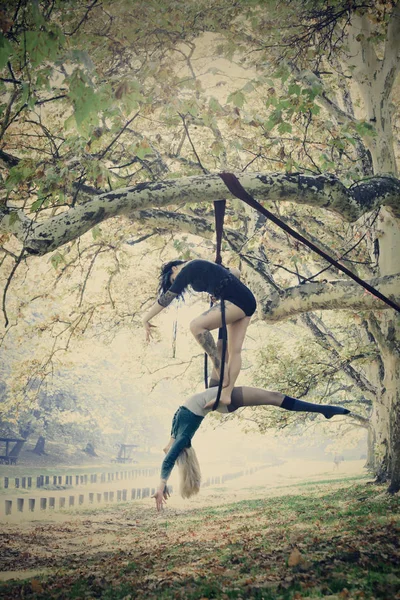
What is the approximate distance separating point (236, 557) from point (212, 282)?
436 centimetres

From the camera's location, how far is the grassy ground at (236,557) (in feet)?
16.0

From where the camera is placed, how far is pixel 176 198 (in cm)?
473

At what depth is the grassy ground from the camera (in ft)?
16.0

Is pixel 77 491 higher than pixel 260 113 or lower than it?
lower

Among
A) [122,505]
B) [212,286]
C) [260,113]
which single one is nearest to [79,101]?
[212,286]

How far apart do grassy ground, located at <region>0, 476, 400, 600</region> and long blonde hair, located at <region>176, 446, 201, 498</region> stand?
45.0 inches

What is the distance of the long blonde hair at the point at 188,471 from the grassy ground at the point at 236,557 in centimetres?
114

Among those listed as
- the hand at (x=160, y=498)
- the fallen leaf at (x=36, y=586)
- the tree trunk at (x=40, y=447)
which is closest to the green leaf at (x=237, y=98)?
the hand at (x=160, y=498)

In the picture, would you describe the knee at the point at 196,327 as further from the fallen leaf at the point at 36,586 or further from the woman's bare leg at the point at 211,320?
the fallen leaf at the point at 36,586

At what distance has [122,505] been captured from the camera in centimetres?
2069

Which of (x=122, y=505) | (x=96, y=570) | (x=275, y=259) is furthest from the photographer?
(x=122, y=505)

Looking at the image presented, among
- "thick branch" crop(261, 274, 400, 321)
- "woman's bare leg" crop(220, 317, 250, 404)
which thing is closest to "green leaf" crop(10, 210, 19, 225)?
"woman's bare leg" crop(220, 317, 250, 404)

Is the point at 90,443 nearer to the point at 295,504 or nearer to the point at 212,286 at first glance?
the point at 295,504

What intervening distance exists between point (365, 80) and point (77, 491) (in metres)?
24.2
